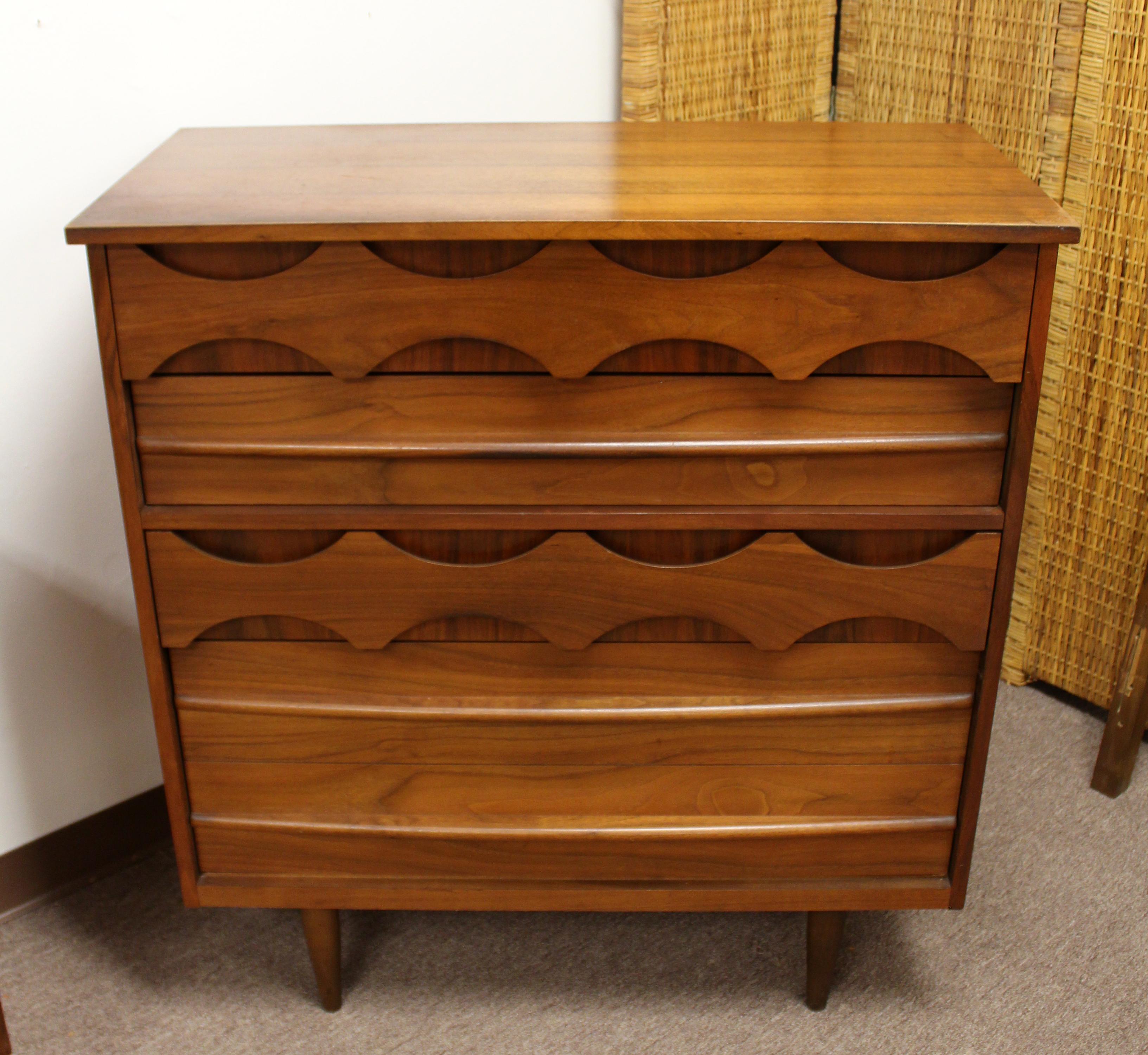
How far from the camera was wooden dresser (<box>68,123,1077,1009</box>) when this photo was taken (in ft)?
3.22

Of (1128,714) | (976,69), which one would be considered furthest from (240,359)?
(1128,714)

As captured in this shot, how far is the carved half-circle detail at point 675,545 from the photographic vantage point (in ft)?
3.54

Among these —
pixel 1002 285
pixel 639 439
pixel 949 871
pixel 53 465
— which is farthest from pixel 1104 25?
pixel 53 465

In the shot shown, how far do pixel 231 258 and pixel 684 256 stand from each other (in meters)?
0.36

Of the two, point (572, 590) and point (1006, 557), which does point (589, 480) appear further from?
point (1006, 557)

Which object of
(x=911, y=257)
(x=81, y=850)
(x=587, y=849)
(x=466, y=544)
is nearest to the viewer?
(x=911, y=257)

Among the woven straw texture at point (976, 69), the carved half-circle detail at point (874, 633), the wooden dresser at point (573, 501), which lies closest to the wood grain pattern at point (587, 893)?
the wooden dresser at point (573, 501)

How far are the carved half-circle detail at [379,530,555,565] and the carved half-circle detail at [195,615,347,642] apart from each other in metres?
0.11

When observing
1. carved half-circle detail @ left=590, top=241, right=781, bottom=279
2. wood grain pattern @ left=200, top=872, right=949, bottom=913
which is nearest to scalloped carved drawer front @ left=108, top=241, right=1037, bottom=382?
carved half-circle detail @ left=590, top=241, right=781, bottom=279

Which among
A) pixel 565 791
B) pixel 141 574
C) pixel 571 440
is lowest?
pixel 565 791

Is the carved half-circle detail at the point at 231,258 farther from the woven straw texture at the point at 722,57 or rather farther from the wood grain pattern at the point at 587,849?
the woven straw texture at the point at 722,57

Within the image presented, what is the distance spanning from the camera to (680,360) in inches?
39.9

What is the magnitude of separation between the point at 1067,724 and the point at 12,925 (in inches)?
57.9

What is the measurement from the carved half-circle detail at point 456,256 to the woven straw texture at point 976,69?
96cm
